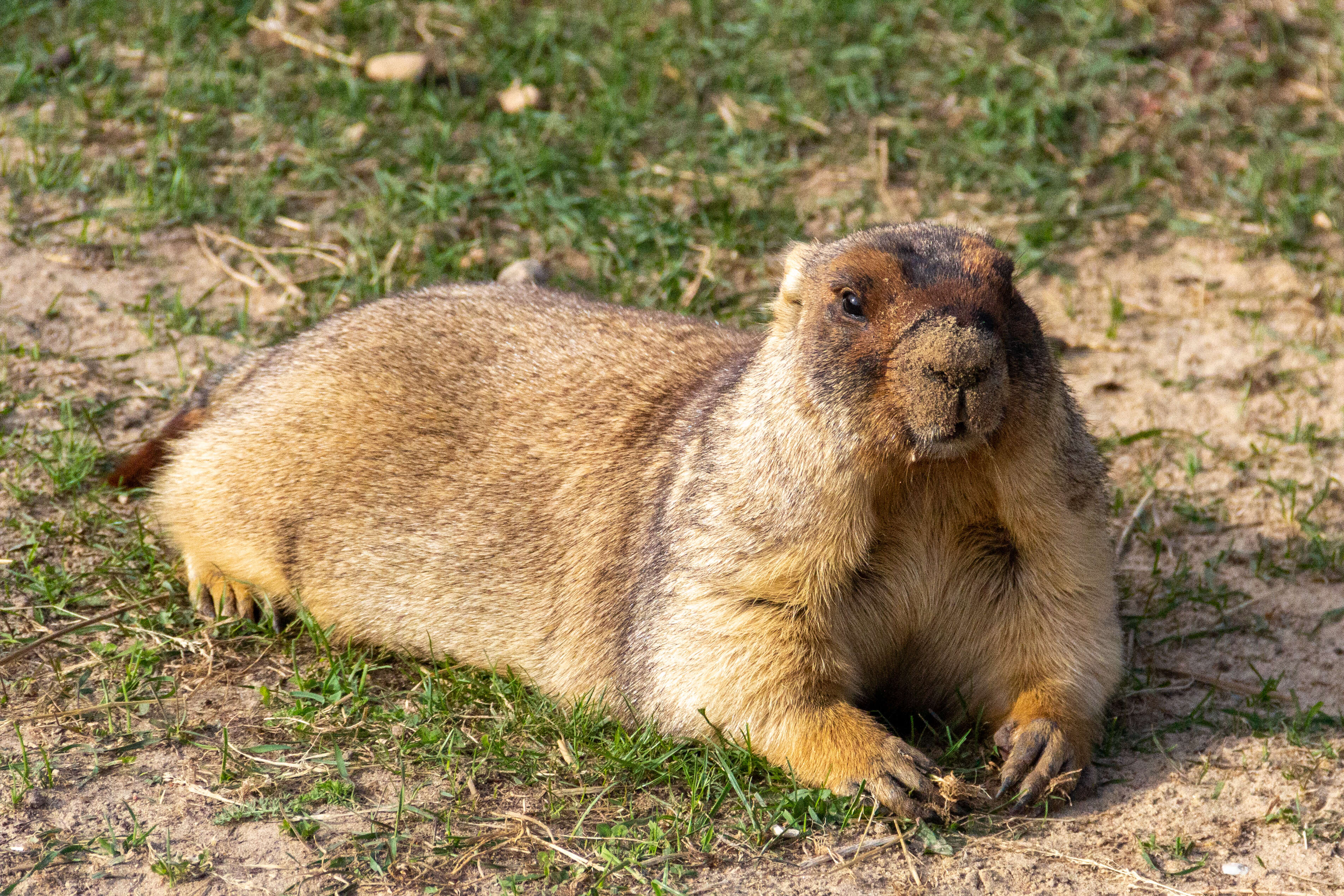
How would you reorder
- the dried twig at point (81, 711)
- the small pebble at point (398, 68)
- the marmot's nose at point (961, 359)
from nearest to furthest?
the marmot's nose at point (961, 359), the dried twig at point (81, 711), the small pebble at point (398, 68)

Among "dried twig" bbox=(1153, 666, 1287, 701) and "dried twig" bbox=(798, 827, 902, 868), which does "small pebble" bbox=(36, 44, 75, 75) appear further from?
"dried twig" bbox=(1153, 666, 1287, 701)

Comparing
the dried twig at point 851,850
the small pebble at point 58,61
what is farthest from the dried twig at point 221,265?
the dried twig at point 851,850

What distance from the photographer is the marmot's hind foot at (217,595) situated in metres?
5.15

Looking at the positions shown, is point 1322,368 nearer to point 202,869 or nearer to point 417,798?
point 417,798

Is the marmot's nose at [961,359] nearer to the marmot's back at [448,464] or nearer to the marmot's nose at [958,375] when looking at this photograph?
the marmot's nose at [958,375]

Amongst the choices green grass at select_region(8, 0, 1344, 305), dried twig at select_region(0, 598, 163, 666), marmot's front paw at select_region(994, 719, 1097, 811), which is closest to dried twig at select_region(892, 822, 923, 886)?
marmot's front paw at select_region(994, 719, 1097, 811)

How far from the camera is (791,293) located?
4320mm

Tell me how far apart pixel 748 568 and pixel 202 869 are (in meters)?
1.77

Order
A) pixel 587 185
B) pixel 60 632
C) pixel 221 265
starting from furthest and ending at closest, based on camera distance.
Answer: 1. pixel 587 185
2. pixel 221 265
3. pixel 60 632

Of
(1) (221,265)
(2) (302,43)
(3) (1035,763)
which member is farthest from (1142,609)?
(2) (302,43)

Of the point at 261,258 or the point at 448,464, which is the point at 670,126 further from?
the point at 448,464

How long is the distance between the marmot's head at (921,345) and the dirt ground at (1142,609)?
1232 millimetres

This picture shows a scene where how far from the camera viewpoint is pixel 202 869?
379 centimetres

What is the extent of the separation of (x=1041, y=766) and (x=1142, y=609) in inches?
60.2
